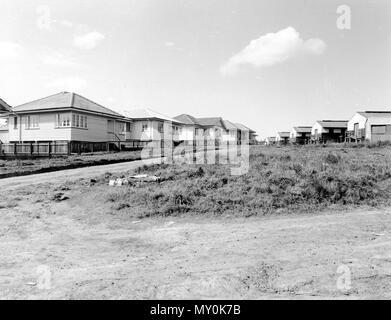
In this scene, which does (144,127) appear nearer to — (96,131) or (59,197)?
(96,131)

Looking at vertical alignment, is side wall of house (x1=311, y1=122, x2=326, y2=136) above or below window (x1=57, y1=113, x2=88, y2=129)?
above

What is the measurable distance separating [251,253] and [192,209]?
3.35 metres

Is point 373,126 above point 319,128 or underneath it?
underneath

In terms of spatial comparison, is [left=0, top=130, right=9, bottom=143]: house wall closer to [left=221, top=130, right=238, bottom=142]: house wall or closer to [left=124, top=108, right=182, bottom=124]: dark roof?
[left=124, top=108, right=182, bottom=124]: dark roof

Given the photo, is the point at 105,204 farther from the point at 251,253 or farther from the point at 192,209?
the point at 251,253

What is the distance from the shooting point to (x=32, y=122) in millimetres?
30453

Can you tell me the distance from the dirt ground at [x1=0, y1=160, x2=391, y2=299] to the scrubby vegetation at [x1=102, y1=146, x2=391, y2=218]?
558 millimetres

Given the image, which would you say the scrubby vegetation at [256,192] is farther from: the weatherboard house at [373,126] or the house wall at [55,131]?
the weatherboard house at [373,126]

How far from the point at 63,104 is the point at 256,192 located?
2318cm

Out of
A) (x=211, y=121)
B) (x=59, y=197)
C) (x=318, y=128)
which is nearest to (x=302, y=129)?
(x=318, y=128)

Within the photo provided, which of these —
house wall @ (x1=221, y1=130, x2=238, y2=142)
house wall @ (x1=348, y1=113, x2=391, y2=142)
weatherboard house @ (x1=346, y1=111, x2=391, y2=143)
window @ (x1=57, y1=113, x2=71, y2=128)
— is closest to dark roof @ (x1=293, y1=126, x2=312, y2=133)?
house wall @ (x1=221, y1=130, x2=238, y2=142)

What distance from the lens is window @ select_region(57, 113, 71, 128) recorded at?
2867cm

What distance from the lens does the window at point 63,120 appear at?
28672 millimetres

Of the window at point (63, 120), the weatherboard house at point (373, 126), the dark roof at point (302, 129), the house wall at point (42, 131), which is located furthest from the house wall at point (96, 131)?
the dark roof at point (302, 129)
